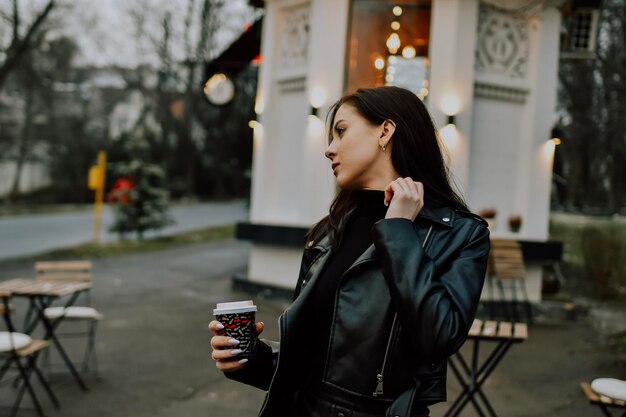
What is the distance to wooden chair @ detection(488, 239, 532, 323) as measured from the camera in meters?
8.98

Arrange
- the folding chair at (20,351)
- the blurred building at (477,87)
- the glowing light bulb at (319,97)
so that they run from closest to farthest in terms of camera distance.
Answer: the folding chair at (20,351) < the blurred building at (477,87) < the glowing light bulb at (319,97)

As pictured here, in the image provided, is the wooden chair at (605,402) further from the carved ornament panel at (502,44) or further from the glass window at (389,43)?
the carved ornament panel at (502,44)

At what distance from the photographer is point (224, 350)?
6.06 ft

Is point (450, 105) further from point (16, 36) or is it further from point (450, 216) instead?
point (16, 36)

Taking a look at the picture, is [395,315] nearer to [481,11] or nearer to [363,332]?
[363,332]

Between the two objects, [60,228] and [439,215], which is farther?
[60,228]

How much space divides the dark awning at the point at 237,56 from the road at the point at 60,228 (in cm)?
711

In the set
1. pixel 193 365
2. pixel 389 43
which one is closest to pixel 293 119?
pixel 389 43

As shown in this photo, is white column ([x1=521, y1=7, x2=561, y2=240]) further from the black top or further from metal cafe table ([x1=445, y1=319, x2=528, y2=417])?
the black top

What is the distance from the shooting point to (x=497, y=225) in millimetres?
10039

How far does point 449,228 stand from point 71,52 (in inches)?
1465

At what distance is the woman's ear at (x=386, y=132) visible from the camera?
189 cm

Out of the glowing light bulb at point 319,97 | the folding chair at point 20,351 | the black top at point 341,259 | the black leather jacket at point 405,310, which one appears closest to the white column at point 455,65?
the glowing light bulb at point 319,97

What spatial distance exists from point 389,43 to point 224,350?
9.01 meters
